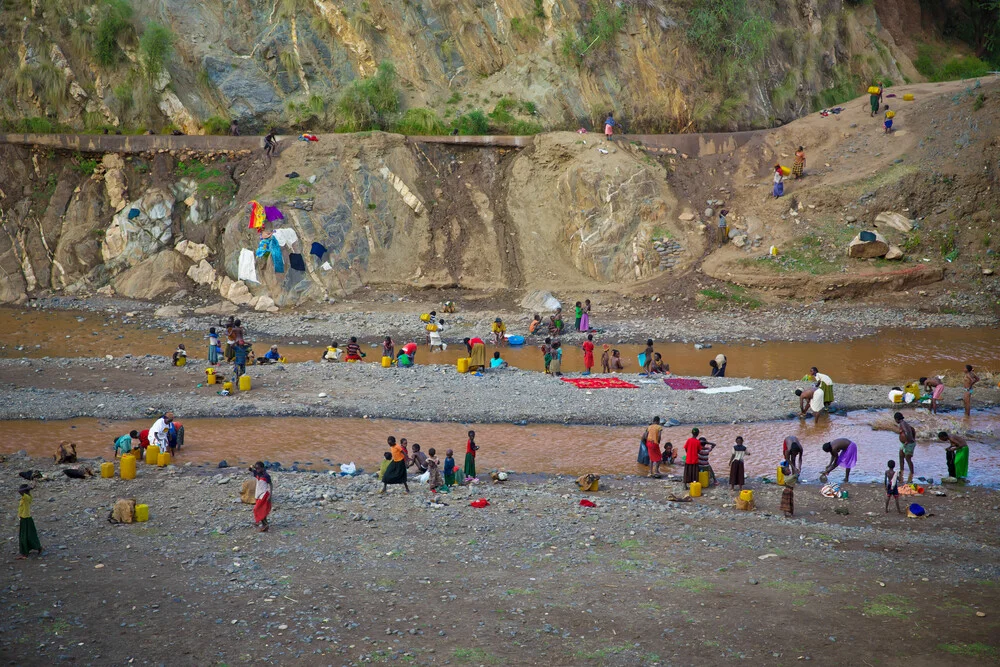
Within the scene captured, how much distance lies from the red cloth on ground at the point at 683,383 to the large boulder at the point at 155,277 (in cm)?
2048

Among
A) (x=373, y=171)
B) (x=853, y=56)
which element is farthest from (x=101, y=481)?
(x=853, y=56)

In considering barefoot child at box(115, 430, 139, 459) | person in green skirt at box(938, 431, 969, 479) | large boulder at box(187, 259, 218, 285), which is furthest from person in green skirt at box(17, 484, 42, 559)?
large boulder at box(187, 259, 218, 285)

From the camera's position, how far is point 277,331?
3328 centimetres

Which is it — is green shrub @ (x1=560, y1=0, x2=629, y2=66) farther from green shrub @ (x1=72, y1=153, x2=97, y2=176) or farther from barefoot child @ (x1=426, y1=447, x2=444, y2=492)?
barefoot child @ (x1=426, y1=447, x2=444, y2=492)

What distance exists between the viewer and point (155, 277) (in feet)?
124

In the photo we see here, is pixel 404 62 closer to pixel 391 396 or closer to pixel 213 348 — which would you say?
pixel 213 348

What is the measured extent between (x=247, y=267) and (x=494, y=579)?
25.8 meters

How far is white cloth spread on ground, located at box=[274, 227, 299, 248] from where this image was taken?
1452 inches

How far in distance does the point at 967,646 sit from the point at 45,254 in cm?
3791

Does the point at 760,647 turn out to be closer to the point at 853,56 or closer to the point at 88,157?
the point at 88,157

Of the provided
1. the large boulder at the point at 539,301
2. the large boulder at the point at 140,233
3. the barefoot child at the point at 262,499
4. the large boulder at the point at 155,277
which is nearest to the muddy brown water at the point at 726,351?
the large boulder at the point at 155,277

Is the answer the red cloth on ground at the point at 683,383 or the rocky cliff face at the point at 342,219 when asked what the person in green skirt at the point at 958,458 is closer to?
the red cloth on ground at the point at 683,383

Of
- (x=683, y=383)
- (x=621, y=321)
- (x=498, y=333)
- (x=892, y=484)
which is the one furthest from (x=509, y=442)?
(x=621, y=321)

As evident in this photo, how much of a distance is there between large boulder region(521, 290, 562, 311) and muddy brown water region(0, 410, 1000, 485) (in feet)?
39.8
